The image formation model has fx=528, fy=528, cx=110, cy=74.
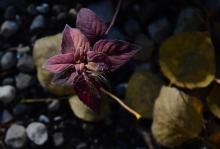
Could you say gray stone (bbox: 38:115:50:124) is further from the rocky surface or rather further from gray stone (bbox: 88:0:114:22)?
gray stone (bbox: 88:0:114:22)

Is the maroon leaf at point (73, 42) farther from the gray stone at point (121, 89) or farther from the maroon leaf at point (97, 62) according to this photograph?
the gray stone at point (121, 89)

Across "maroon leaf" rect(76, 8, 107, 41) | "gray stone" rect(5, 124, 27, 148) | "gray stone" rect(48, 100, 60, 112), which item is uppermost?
"maroon leaf" rect(76, 8, 107, 41)

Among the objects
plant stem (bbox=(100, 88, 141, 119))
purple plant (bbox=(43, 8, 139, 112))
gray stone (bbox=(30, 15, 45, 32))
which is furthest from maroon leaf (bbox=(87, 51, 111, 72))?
gray stone (bbox=(30, 15, 45, 32))

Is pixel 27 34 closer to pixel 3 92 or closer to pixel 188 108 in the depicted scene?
pixel 3 92

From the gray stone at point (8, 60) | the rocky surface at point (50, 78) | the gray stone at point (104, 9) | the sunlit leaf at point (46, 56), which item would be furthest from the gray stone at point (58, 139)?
the gray stone at point (104, 9)

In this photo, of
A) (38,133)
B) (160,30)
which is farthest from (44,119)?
(160,30)

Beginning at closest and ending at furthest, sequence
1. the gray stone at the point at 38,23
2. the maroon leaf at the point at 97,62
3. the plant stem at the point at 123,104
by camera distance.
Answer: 1. the maroon leaf at the point at 97,62
2. the plant stem at the point at 123,104
3. the gray stone at the point at 38,23
